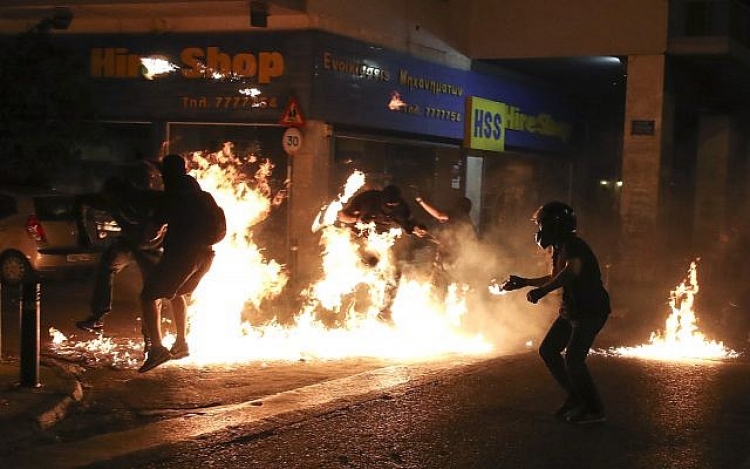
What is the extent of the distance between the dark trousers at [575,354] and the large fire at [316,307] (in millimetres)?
2855

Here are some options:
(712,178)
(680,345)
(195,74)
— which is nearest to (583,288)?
(680,345)

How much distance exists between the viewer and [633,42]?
18859mm

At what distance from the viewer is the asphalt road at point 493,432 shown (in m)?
6.09

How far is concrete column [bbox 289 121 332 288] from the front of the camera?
15.6m

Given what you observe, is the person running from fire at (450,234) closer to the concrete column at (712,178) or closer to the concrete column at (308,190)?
the concrete column at (308,190)

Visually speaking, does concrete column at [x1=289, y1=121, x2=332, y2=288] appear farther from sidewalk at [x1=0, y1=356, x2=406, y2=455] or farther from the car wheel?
sidewalk at [x1=0, y1=356, x2=406, y2=455]

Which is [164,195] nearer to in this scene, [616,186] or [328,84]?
[328,84]

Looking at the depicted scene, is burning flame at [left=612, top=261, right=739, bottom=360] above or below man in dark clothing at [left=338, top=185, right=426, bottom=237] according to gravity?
below

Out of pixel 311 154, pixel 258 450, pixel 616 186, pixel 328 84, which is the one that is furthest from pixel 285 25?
pixel 616 186

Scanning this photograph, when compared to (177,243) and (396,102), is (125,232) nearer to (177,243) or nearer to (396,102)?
(177,243)

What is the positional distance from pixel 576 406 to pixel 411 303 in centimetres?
450

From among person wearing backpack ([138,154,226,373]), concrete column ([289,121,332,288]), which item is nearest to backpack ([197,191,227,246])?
person wearing backpack ([138,154,226,373])

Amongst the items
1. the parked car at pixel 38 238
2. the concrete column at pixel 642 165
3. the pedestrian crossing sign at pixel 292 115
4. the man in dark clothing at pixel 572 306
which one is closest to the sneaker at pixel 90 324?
the man in dark clothing at pixel 572 306

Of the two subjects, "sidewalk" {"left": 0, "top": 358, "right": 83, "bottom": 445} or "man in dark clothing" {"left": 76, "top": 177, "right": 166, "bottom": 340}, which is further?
"man in dark clothing" {"left": 76, "top": 177, "right": 166, "bottom": 340}
